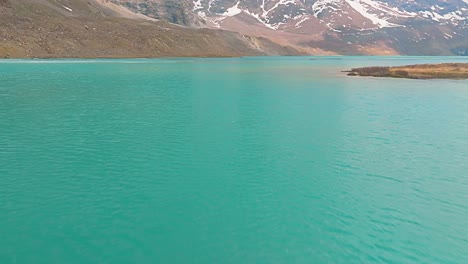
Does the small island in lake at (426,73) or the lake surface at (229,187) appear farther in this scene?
the small island in lake at (426,73)

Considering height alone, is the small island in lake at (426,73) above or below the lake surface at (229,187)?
above

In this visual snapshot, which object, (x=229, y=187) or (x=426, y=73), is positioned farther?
(x=426, y=73)

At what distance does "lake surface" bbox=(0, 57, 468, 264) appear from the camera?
17.4 metres

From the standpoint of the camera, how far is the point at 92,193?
22750mm

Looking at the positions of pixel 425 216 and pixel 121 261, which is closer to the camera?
pixel 121 261

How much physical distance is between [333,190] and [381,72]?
104m

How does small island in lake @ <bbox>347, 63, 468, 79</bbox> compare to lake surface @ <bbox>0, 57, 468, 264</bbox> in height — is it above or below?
above

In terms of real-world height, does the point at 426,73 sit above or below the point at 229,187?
above

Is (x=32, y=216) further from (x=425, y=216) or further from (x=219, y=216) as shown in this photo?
(x=425, y=216)

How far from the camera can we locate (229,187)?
24.5m

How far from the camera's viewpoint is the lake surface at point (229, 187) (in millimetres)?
17406

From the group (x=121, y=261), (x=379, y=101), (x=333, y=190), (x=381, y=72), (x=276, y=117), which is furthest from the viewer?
(x=381, y=72)

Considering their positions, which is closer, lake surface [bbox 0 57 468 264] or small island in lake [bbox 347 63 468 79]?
lake surface [bbox 0 57 468 264]

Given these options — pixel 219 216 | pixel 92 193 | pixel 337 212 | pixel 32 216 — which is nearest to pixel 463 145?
pixel 337 212
